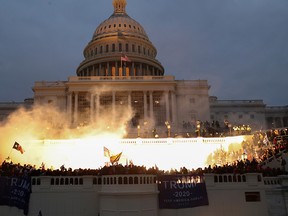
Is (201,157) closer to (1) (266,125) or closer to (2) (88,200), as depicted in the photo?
(2) (88,200)

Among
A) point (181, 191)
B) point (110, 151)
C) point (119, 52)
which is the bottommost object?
point (181, 191)

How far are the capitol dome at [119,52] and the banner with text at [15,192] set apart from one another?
5822cm

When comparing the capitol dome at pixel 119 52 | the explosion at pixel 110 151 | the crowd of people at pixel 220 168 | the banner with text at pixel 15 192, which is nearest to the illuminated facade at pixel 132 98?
the explosion at pixel 110 151

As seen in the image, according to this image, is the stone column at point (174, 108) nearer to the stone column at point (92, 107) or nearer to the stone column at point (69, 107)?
the stone column at point (92, 107)

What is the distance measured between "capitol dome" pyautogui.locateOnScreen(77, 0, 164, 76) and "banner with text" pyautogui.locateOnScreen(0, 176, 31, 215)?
191 ft

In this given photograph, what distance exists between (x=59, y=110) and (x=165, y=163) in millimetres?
31749

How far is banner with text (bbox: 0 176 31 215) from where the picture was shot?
68.8 feet

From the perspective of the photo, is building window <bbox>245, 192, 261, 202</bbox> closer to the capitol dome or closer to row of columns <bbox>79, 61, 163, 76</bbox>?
the capitol dome

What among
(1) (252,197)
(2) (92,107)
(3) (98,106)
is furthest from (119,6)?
(1) (252,197)

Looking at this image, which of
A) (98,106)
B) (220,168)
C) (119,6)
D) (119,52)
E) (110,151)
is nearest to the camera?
(220,168)

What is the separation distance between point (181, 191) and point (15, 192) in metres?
10.2

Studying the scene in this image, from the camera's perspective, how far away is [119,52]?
8300 centimetres

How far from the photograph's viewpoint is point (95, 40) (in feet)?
291

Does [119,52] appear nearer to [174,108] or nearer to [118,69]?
[118,69]
